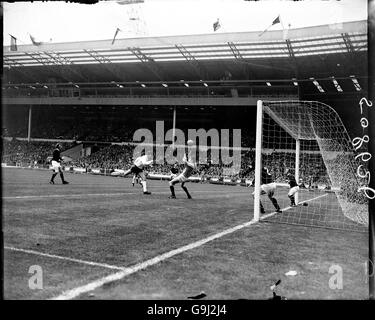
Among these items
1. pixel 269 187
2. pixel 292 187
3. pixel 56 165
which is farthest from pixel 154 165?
pixel 269 187

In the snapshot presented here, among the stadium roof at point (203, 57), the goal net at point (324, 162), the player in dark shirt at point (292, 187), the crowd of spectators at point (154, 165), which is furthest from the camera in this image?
the crowd of spectators at point (154, 165)

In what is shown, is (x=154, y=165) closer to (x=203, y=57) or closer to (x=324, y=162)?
(x=203, y=57)

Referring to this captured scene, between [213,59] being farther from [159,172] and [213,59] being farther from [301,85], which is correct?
[159,172]

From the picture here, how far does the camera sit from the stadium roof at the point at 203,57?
2855 centimetres

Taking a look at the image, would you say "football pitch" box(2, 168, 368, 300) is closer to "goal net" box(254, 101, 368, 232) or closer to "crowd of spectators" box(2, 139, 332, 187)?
"goal net" box(254, 101, 368, 232)

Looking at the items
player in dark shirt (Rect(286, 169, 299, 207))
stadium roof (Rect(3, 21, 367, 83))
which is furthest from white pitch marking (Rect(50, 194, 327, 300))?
stadium roof (Rect(3, 21, 367, 83))

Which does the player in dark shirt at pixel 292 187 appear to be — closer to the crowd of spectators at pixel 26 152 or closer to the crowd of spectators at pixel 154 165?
the crowd of spectators at pixel 154 165

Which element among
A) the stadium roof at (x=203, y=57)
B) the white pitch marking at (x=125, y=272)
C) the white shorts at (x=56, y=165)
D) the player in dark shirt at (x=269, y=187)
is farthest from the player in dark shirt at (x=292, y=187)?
the stadium roof at (x=203, y=57)

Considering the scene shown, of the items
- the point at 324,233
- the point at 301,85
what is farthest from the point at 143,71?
the point at 324,233

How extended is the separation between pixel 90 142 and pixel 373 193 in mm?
37878

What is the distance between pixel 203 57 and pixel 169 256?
102 feet

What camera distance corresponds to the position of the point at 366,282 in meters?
4.46

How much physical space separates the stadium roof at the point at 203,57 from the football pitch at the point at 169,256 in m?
21.8

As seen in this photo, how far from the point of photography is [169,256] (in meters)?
5.15
